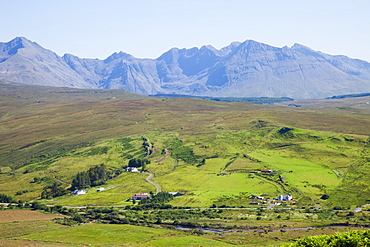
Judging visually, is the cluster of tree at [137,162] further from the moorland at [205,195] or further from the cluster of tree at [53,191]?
the cluster of tree at [53,191]

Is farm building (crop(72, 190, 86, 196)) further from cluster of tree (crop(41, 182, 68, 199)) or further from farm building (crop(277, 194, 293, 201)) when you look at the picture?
farm building (crop(277, 194, 293, 201))

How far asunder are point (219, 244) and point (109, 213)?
42.0 meters

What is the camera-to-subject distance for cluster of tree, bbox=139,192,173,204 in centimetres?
12434

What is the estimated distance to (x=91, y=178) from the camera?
164875mm

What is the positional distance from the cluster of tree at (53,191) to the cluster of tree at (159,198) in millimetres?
38925

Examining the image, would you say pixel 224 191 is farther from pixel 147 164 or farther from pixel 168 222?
pixel 147 164

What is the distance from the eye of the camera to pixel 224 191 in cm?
13462

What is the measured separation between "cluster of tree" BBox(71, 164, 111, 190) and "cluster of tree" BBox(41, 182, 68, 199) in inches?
169

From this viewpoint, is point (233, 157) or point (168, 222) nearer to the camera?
point (168, 222)

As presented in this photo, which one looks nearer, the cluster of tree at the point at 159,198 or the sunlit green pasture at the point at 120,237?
the sunlit green pasture at the point at 120,237

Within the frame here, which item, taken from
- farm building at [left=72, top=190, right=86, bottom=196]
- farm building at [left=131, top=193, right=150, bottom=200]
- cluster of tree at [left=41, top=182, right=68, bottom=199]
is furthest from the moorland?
farm building at [left=72, top=190, right=86, bottom=196]

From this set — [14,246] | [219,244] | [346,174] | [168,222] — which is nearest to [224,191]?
[168,222]

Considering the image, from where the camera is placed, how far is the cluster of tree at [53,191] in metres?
145

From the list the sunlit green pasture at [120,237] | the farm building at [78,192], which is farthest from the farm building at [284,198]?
the farm building at [78,192]
